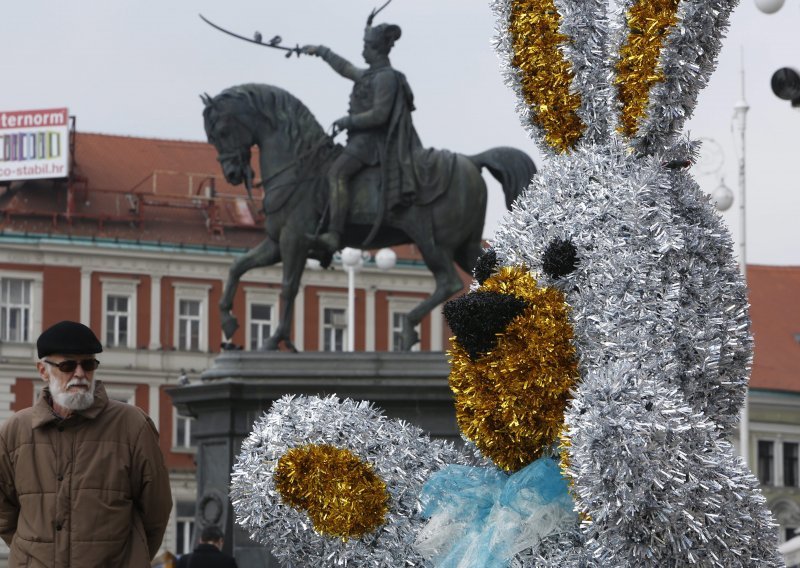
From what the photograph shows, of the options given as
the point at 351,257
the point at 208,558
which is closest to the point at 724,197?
the point at 351,257

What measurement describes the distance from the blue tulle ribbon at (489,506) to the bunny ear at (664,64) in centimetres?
116

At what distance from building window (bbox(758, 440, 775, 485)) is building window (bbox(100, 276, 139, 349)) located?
47.8 feet

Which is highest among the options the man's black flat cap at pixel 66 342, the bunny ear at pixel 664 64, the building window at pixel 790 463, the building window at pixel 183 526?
the bunny ear at pixel 664 64

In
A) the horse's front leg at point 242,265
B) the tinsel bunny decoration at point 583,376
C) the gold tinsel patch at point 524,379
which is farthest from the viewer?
the horse's front leg at point 242,265

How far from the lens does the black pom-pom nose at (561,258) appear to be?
21.9ft

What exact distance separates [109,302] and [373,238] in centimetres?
3133

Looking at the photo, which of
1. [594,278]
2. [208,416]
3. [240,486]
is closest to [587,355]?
[594,278]

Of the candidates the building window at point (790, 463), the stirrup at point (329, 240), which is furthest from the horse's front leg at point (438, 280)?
the building window at point (790, 463)

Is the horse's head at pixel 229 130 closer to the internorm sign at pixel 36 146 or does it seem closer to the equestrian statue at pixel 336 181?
the equestrian statue at pixel 336 181

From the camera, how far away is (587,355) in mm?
6574

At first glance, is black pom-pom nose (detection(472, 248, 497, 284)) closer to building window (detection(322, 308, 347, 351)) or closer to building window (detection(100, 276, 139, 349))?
building window (detection(100, 276, 139, 349))

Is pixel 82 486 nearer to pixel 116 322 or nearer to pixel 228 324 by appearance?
pixel 228 324

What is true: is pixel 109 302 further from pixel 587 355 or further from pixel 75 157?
pixel 587 355

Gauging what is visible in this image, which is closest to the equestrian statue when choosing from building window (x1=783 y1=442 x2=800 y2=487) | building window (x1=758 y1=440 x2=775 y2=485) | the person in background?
the person in background
